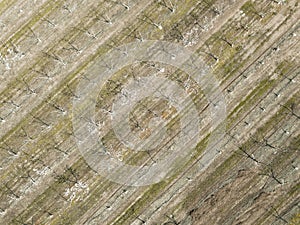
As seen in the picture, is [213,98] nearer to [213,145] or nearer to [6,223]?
[213,145]

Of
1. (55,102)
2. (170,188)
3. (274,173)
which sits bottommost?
(274,173)

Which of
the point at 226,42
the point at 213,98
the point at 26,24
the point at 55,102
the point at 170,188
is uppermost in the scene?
the point at 26,24

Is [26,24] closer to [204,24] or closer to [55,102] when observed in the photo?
[55,102]

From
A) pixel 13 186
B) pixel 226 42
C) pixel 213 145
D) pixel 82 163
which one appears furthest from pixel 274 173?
pixel 13 186

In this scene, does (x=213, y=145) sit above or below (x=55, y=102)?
below

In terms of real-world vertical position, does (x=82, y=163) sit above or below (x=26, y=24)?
below

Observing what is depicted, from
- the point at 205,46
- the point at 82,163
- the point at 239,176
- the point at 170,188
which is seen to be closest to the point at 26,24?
the point at 82,163
